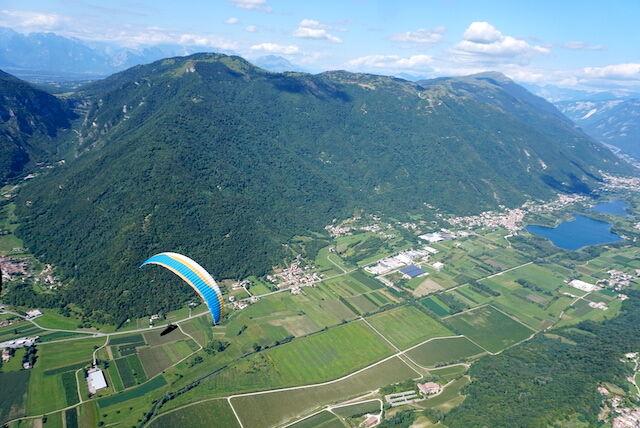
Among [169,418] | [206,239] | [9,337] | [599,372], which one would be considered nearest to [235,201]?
[206,239]

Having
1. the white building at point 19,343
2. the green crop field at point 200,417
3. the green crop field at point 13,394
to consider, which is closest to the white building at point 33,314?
the white building at point 19,343

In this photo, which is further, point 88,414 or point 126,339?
point 126,339

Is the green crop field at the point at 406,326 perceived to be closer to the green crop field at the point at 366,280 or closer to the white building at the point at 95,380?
the green crop field at the point at 366,280

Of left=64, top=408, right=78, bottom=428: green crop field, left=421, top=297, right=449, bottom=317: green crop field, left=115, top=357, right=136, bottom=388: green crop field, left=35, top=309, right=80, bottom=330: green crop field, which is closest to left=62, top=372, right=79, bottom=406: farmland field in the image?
left=64, top=408, right=78, bottom=428: green crop field

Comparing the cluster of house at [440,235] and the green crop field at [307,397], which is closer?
the green crop field at [307,397]

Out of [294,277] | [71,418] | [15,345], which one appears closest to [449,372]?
[294,277]

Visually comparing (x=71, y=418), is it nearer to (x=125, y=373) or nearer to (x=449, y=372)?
(x=125, y=373)

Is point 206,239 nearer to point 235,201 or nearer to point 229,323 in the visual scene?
point 235,201
